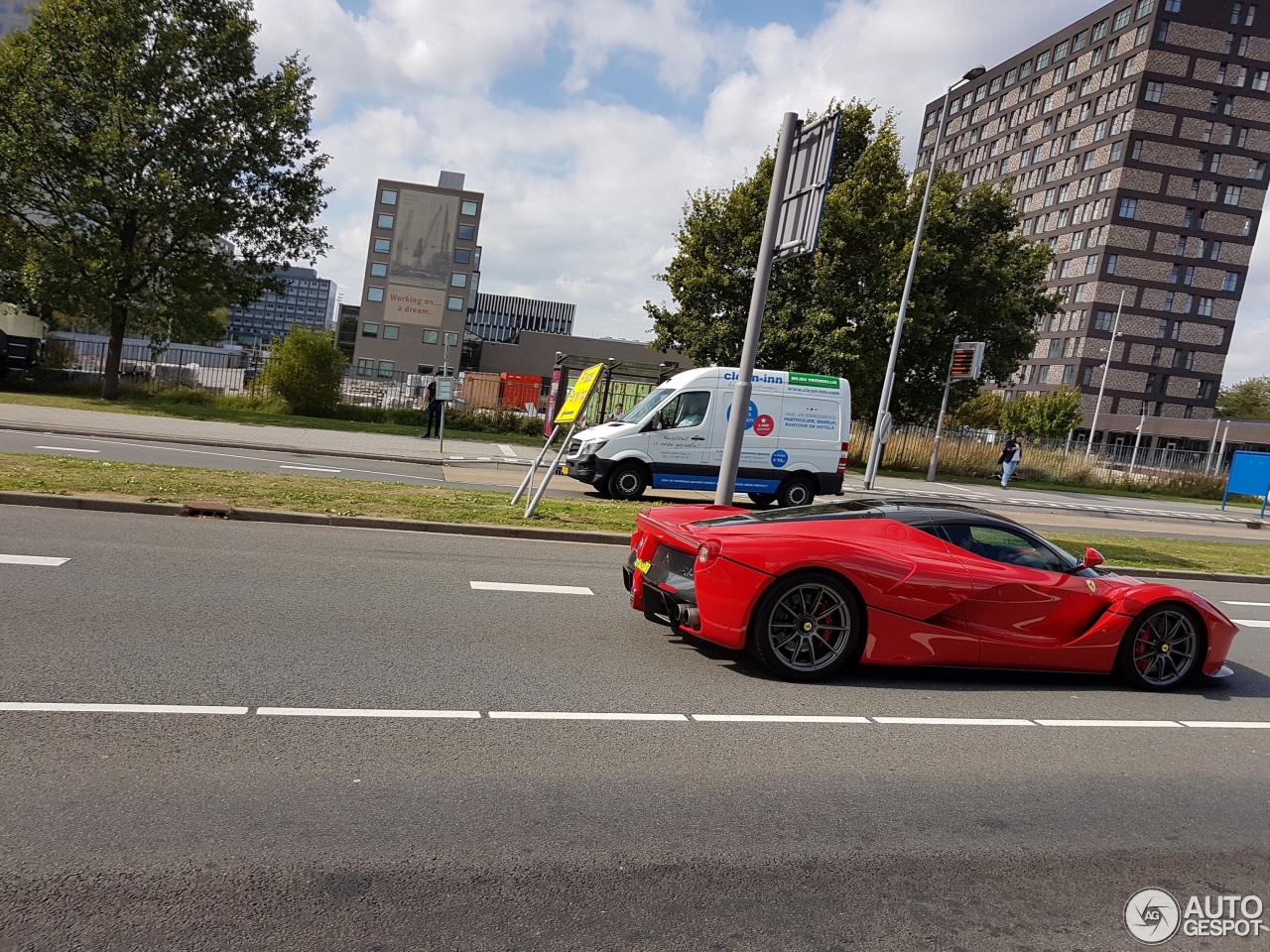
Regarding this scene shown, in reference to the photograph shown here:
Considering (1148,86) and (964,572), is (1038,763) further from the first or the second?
(1148,86)

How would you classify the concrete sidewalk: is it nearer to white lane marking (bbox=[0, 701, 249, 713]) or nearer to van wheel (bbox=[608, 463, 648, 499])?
van wheel (bbox=[608, 463, 648, 499])

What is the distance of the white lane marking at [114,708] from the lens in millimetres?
4441

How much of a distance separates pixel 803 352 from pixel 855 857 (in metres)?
29.8

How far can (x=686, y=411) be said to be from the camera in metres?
17.5

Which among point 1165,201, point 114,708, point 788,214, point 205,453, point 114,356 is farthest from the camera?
point 1165,201

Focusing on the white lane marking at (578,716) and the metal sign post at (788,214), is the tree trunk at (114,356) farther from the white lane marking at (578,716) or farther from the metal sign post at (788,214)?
the white lane marking at (578,716)

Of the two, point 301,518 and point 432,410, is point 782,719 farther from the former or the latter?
point 432,410

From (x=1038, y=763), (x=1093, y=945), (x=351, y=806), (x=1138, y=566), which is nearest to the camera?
(x=1093, y=945)

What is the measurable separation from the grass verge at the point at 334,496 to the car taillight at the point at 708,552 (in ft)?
18.8

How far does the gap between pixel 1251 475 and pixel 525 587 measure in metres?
30.6

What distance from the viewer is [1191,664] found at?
7.28 metres

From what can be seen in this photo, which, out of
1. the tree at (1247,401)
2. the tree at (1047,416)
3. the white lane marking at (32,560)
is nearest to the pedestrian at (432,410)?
the white lane marking at (32,560)

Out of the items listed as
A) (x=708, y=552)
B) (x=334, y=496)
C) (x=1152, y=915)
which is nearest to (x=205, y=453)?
(x=334, y=496)

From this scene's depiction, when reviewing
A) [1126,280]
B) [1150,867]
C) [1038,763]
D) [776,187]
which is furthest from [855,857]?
[1126,280]
